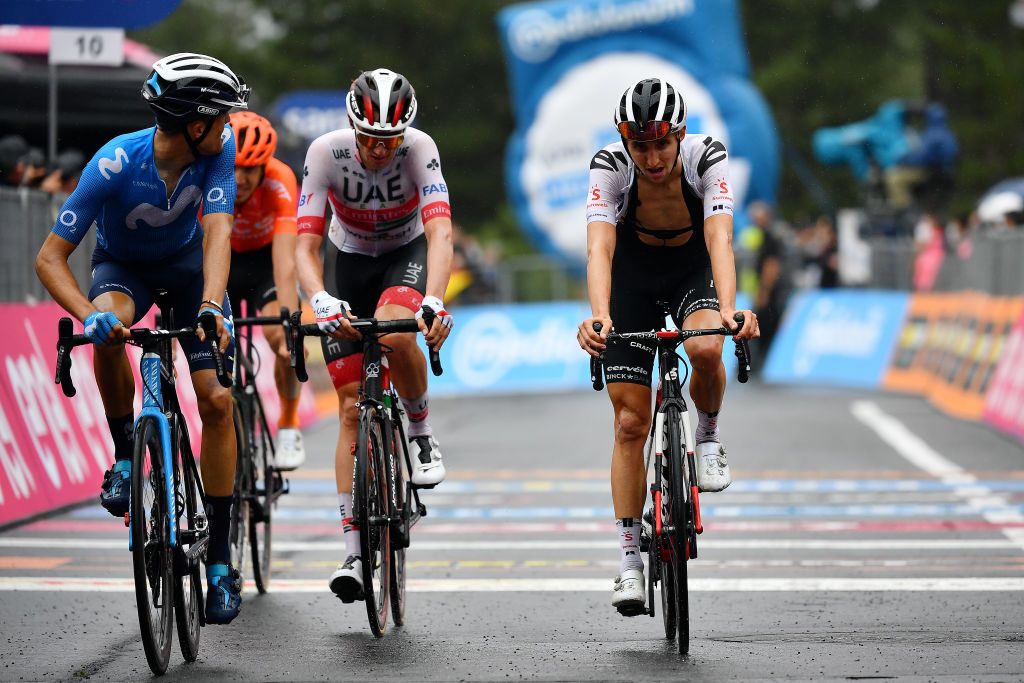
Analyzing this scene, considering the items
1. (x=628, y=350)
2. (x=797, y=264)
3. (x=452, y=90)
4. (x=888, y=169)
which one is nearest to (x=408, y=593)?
(x=628, y=350)

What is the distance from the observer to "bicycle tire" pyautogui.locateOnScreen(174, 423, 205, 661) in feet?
23.0

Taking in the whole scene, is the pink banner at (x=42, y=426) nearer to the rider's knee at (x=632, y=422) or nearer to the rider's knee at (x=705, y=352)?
the rider's knee at (x=632, y=422)

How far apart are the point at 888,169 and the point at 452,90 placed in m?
25.1

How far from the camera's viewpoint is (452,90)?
6038cm

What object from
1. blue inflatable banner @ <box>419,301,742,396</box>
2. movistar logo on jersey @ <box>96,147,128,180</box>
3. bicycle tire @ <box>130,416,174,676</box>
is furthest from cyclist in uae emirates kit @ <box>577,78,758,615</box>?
blue inflatable banner @ <box>419,301,742,396</box>

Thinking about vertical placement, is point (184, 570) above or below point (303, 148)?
below

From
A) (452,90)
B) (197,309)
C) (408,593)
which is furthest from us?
(452,90)

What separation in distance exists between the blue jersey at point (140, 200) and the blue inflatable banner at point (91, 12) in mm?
5326

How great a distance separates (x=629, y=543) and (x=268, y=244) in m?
3.04

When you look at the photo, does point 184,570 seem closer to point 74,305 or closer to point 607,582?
point 74,305

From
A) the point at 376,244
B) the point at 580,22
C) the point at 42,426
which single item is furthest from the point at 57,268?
the point at 580,22

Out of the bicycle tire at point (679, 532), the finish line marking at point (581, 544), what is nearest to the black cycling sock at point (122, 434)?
the bicycle tire at point (679, 532)

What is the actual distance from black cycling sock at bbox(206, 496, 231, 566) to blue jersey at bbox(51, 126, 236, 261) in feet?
3.47

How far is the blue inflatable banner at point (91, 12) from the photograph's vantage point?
12.5m
